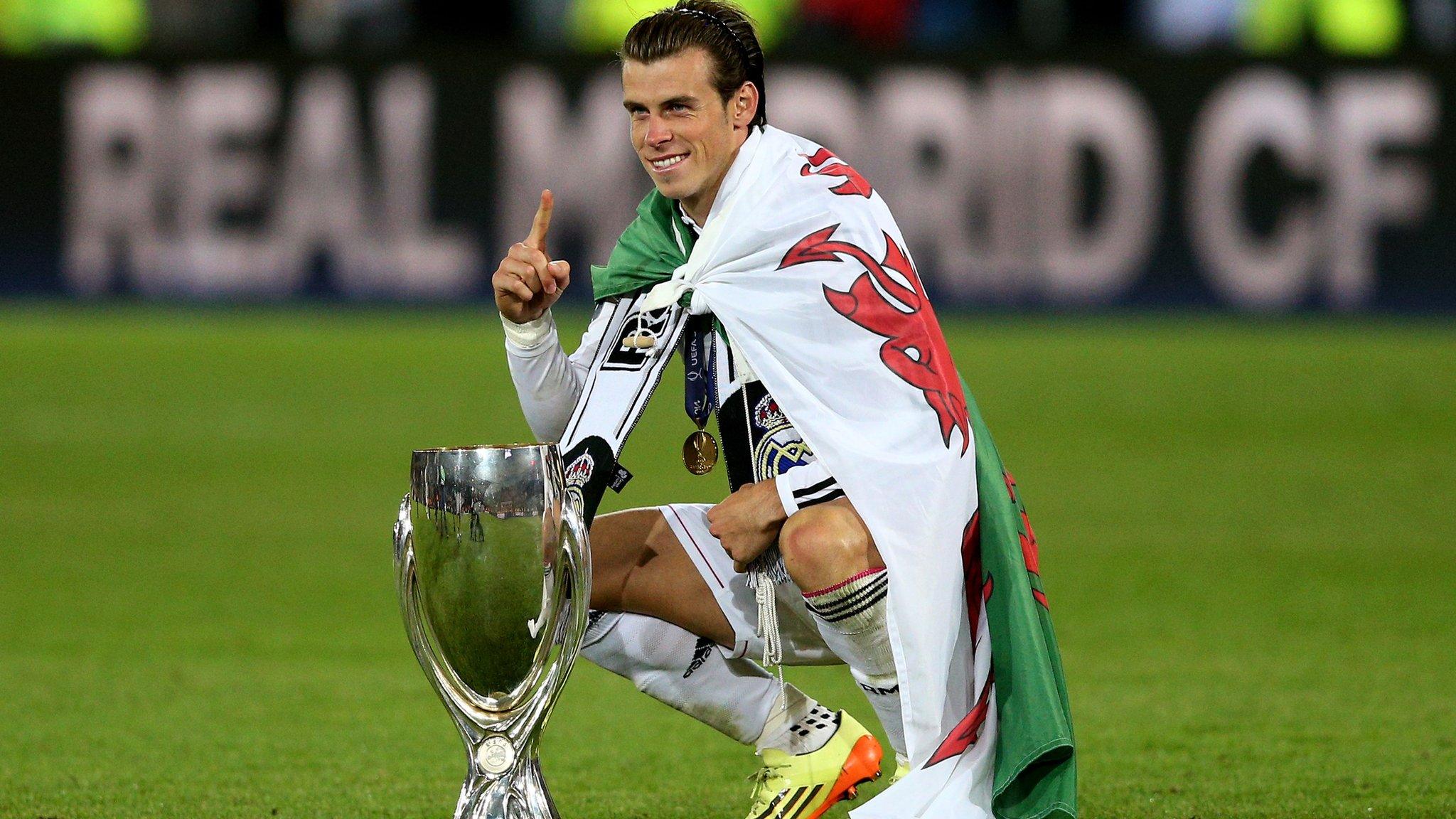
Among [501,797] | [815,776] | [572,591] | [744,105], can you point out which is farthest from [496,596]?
[744,105]

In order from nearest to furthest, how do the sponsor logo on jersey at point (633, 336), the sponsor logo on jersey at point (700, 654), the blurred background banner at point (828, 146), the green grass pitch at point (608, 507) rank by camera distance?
1. the sponsor logo on jersey at point (633, 336)
2. the sponsor logo on jersey at point (700, 654)
3. the green grass pitch at point (608, 507)
4. the blurred background banner at point (828, 146)

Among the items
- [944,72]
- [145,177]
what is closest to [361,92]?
[145,177]

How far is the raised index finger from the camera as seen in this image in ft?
10.7

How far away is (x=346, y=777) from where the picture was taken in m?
3.84

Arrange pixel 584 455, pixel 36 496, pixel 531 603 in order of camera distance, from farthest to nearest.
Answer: pixel 36 496 < pixel 584 455 < pixel 531 603

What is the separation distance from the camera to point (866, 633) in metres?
3.10

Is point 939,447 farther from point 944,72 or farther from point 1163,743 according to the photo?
point 944,72

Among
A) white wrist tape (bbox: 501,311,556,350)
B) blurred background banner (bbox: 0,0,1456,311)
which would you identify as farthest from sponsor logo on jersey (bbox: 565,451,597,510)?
blurred background banner (bbox: 0,0,1456,311)

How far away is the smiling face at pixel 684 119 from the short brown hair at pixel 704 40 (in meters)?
0.01

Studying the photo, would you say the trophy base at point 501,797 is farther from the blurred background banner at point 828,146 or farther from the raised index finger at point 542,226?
the blurred background banner at point 828,146

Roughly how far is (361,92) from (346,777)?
328 inches

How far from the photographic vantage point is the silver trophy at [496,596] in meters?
3.02

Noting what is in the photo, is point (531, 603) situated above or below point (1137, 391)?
above

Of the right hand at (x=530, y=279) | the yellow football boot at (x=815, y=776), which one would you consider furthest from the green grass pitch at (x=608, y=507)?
the right hand at (x=530, y=279)
